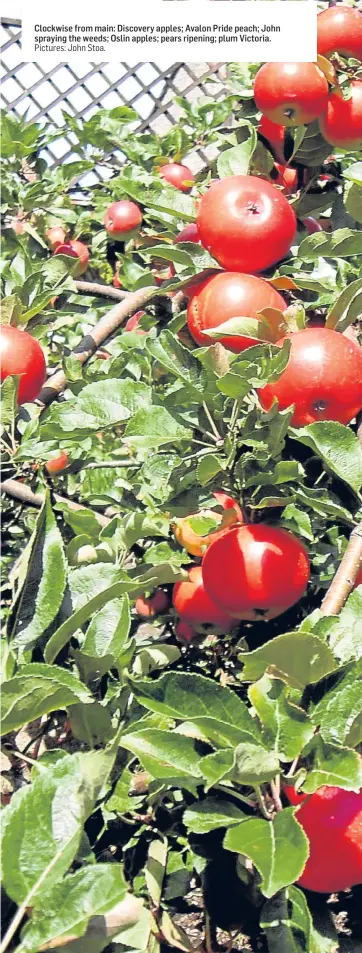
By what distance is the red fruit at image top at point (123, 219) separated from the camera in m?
1.43

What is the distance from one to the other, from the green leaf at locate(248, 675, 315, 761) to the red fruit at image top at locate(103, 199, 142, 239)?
1058 mm

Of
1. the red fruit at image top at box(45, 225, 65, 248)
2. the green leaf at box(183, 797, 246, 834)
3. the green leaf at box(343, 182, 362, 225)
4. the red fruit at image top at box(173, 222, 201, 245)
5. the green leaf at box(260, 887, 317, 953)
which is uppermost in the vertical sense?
the green leaf at box(343, 182, 362, 225)

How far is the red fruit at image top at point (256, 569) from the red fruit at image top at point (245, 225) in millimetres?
220

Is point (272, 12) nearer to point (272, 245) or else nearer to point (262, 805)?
point (272, 245)

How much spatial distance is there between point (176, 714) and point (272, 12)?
0.54m

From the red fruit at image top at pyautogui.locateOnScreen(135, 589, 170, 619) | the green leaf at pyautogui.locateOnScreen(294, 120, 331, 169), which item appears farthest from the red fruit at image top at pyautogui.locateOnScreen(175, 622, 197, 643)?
the green leaf at pyautogui.locateOnScreen(294, 120, 331, 169)

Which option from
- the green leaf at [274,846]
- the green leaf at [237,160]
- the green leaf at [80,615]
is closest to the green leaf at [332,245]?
the green leaf at [237,160]

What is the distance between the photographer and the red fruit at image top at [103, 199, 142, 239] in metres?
1.43

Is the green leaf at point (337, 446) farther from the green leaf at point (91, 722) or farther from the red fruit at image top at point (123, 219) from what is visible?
the red fruit at image top at point (123, 219)

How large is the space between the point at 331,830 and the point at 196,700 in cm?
11

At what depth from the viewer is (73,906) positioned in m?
0.40

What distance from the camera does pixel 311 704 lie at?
50 centimetres

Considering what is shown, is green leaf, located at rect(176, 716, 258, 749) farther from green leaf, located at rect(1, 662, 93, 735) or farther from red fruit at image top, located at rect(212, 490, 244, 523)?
red fruit at image top, located at rect(212, 490, 244, 523)
